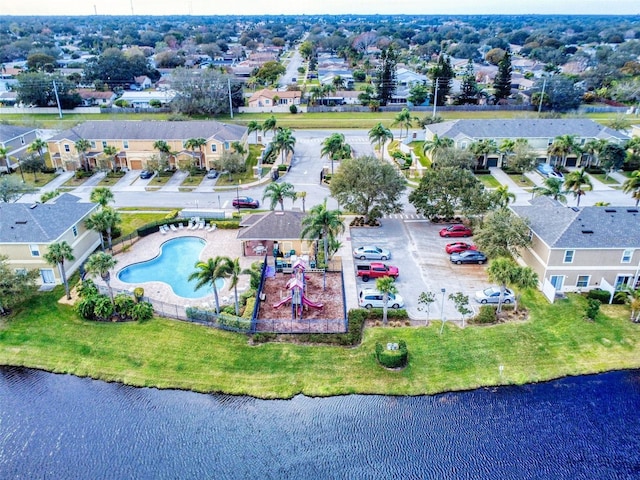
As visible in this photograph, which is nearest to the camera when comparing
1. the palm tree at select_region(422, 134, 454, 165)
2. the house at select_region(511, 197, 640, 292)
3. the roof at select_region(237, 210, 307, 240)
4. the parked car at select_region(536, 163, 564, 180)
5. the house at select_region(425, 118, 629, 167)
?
the house at select_region(511, 197, 640, 292)

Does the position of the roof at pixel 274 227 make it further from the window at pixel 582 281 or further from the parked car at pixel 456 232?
the window at pixel 582 281

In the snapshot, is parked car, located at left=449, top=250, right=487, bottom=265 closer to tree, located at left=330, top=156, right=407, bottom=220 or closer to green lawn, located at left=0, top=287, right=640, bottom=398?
green lawn, located at left=0, top=287, right=640, bottom=398

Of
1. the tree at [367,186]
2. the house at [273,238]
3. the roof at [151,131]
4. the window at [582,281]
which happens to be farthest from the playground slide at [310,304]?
the roof at [151,131]

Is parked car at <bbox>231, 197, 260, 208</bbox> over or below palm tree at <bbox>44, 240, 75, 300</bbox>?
below

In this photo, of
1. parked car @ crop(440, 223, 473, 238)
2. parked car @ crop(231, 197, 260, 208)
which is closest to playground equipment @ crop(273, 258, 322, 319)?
parked car @ crop(440, 223, 473, 238)

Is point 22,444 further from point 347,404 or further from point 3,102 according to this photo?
point 3,102

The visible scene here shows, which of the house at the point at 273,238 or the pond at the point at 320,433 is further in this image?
the house at the point at 273,238

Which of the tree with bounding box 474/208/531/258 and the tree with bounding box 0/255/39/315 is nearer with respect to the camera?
the tree with bounding box 0/255/39/315
